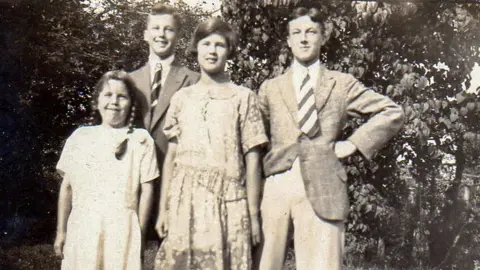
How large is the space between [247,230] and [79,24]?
4623 millimetres

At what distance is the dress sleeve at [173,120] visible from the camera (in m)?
3.62

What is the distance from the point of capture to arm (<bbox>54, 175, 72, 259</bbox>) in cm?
376

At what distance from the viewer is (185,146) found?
356cm

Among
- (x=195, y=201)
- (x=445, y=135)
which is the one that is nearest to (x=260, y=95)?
(x=195, y=201)

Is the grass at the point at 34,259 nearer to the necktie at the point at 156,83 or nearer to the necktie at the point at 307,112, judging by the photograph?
the necktie at the point at 156,83

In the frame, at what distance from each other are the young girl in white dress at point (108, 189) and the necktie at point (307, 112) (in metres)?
0.88

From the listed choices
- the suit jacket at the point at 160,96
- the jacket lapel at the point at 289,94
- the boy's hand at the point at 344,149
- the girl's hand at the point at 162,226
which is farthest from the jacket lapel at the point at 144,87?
the boy's hand at the point at 344,149

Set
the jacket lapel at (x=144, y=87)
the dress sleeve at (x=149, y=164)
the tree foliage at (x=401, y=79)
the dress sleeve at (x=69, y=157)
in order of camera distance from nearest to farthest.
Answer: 1. the dress sleeve at (x=149, y=164)
2. the dress sleeve at (x=69, y=157)
3. the jacket lapel at (x=144, y=87)
4. the tree foliage at (x=401, y=79)

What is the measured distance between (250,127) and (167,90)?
629 millimetres

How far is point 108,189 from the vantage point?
12.1ft

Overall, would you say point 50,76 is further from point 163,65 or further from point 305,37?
point 305,37

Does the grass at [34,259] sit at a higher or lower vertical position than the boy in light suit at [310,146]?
lower

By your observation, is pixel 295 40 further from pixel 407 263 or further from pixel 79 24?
pixel 407 263

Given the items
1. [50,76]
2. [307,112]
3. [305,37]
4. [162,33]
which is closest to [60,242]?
[162,33]
